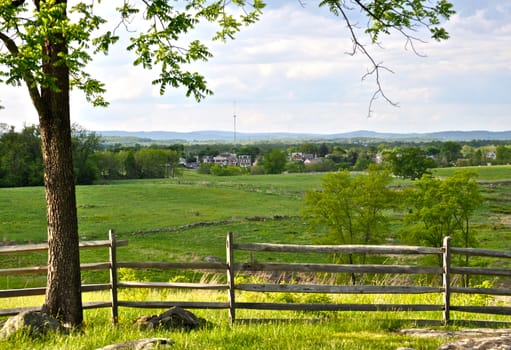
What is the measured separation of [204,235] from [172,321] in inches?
2073

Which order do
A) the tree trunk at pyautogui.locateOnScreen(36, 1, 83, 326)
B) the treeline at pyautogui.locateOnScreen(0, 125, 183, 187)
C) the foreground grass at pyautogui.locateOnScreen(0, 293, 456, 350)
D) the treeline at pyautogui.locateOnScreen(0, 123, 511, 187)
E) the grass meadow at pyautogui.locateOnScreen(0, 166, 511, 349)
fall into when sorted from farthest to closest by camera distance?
the treeline at pyautogui.locateOnScreen(0, 123, 511, 187), the treeline at pyautogui.locateOnScreen(0, 125, 183, 187), the tree trunk at pyautogui.locateOnScreen(36, 1, 83, 326), the grass meadow at pyautogui.locateOnScreen(0, 166, 511, 349), the foreground grass at pyautogui.locateOnScreen(0, 293, 456, 350)

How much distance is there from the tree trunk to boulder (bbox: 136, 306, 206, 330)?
1425 mm

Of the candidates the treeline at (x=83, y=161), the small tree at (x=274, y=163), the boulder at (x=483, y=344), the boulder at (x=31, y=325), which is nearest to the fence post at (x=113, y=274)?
the boulder at (x=31, y=325)

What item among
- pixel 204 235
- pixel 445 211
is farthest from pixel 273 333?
pixel 204 235

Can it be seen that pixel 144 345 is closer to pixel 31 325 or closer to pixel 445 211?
pixel 31 325

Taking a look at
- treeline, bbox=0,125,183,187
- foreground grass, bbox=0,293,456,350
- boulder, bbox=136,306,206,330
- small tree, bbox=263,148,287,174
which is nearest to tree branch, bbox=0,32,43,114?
foreground grass, bbox=0,293,456,350

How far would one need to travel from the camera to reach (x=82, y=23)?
9414 millimetres

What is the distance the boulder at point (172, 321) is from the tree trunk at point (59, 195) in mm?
1425

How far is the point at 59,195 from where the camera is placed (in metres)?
10.7

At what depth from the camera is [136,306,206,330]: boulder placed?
10.2 m

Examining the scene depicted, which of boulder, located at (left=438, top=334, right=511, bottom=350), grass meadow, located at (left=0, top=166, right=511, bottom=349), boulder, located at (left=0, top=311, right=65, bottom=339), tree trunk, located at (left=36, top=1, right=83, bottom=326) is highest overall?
tree trunk, located at (left=36, top=1, right=83, bottom=326)

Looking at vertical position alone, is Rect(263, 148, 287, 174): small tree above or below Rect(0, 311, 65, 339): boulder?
below

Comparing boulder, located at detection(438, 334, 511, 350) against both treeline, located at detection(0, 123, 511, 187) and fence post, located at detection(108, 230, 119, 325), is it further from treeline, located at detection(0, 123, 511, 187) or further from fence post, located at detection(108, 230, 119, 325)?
treeline, located at detection(0, 123, 511, 187)

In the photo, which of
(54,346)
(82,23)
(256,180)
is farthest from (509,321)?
(256,180)
